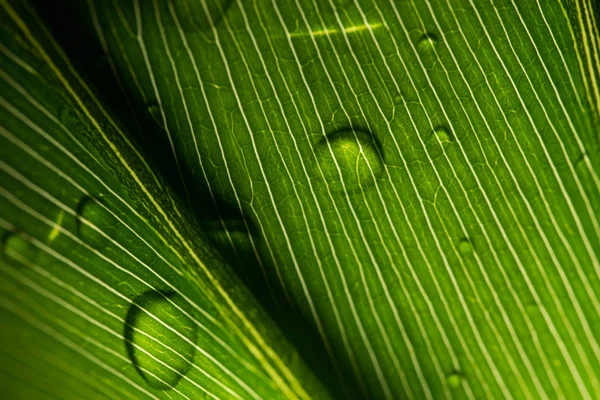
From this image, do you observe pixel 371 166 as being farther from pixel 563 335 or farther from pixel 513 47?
pixel 563 335

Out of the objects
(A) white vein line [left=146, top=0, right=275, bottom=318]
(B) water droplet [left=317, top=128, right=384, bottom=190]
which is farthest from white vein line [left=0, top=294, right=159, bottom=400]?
(B) water droplet [left=317, top=128, right=384, bottom=190]

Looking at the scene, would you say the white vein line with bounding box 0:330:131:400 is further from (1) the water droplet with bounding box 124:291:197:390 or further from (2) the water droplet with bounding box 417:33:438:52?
(2) the water droplet with bounding box 417:33:438:52

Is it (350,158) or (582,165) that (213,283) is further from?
(582,165)

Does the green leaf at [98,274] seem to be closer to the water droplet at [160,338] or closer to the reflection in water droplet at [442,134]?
the water droplet at [160,338]

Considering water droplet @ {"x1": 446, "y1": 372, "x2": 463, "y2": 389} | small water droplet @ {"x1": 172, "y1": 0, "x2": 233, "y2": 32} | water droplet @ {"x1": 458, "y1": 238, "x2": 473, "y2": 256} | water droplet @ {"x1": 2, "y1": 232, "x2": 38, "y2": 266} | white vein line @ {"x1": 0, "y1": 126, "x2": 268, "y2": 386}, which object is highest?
small water droplet @ {"x1": 172, "y1": 0, "x2": 233, "y2": 32}

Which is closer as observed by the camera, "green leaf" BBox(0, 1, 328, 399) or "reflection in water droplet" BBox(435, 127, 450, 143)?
"green leaf" BBox(0, 1, 328, 399)

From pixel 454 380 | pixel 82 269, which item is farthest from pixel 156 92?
pixel 454 380

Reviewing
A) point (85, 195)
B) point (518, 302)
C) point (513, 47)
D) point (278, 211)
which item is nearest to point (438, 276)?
point (518, 302)
